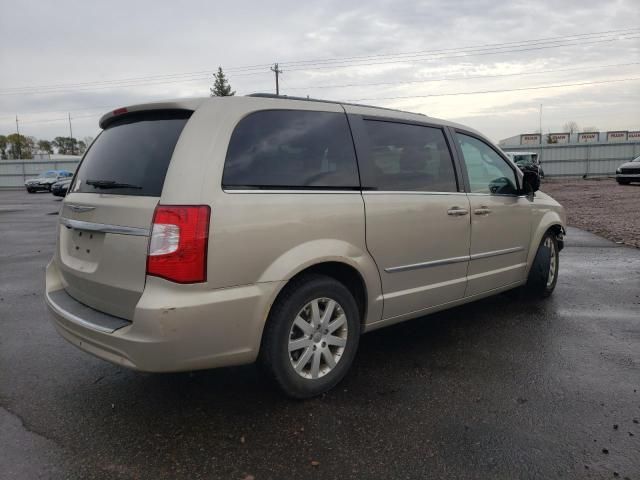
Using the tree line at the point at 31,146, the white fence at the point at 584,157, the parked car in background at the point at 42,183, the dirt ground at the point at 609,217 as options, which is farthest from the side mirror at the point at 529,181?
the tree line at the point at 31,146

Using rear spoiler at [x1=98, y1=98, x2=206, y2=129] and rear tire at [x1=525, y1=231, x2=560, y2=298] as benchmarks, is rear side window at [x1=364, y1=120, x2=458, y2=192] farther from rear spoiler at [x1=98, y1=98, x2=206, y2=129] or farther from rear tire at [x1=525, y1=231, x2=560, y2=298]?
rear tire at [x1=525, y1=231, x2=560, y2=298]

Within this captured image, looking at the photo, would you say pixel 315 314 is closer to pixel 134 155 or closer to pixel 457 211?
pixel 134 155

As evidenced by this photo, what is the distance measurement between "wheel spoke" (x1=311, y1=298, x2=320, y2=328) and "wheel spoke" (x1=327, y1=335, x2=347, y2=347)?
0.15 meters

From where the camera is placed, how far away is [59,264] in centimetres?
338

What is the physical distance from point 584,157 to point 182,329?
4244 centimetres

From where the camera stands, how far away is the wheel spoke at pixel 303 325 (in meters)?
2.97

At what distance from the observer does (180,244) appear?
2541 millimetres

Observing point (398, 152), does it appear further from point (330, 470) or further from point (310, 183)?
point (330, 470)

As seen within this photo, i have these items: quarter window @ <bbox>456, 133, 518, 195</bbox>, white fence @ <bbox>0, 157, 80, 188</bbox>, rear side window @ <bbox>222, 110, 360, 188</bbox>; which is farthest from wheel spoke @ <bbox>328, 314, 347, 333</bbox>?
white fence @ <bbox>0, 157, 80, 188</bbox>

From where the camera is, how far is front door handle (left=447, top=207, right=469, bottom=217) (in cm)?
389

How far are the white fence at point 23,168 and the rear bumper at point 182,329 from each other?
52361mm

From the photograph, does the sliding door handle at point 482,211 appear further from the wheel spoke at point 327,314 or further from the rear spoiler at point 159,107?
the rear spoiler at point 159,107

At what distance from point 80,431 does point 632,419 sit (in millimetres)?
3071

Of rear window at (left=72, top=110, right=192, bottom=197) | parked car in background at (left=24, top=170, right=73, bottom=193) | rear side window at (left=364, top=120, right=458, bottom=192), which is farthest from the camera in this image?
parked car in background at (left=24, top=170, right=73, bottom=193)
